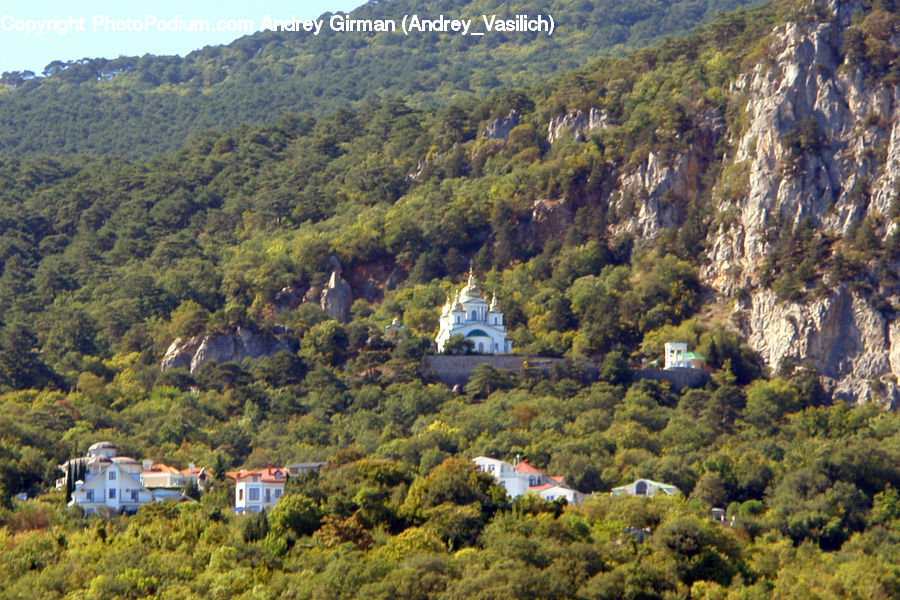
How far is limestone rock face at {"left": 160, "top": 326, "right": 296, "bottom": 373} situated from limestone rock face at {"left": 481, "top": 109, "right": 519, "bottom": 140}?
23.4 metres

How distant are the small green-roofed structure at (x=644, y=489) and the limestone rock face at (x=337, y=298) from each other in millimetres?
28768

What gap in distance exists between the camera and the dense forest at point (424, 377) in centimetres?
5328

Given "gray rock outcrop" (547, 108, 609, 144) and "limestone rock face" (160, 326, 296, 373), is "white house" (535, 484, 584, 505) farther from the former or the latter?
"gray rock outcrop" (547, 108, 609, 144)

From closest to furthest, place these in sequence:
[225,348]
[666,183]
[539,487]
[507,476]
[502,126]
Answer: [507,476] → [539,487] → [225,348] → [666,183] → [502,126]

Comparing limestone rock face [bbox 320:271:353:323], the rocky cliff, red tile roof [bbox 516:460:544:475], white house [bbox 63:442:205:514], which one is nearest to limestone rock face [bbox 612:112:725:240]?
the rocky cliff

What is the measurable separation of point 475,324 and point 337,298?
35.1ft

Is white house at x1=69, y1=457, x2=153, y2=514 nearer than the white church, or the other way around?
white house at x1=69, y1=457, x2=153, y2=514

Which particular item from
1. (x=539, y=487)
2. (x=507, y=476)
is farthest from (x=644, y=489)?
(x=507, y=476)

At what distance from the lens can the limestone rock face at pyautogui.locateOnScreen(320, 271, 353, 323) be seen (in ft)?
298

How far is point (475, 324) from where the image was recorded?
82.7 metres

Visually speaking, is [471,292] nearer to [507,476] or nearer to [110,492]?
[507,476]

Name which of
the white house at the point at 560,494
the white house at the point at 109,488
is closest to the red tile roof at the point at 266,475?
the white house at the point at 109,488

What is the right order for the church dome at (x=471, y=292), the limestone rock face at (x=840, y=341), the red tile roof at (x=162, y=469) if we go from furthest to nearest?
1. the church dome at (x=471, y=292)
2. the limestone rock face at (x=840, y=341)
3. the red tile roof at (x=162, y=469)

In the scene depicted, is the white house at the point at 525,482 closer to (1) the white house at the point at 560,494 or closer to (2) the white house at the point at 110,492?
(1) the white house at the point at 560,494
